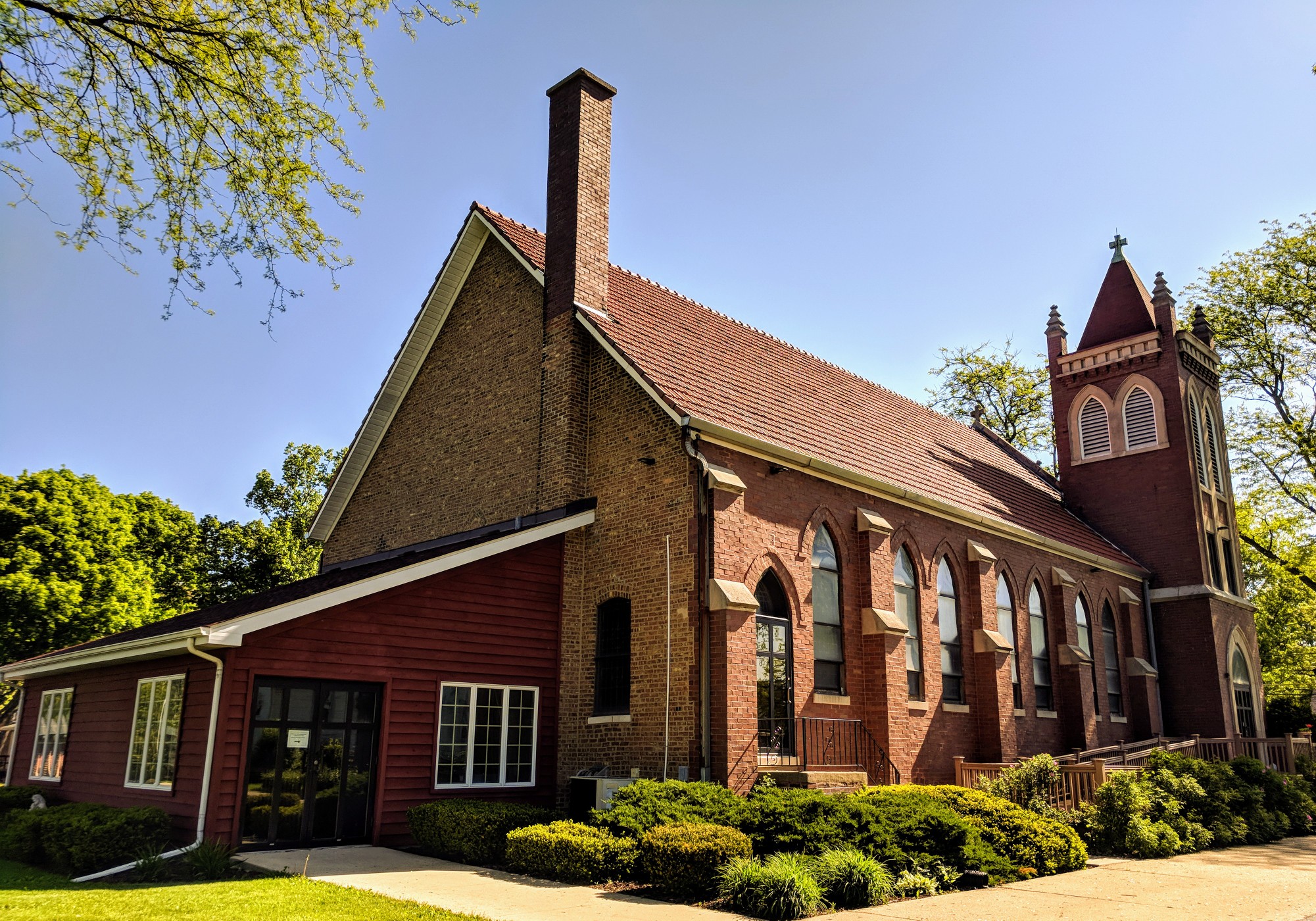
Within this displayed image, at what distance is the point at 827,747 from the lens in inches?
619

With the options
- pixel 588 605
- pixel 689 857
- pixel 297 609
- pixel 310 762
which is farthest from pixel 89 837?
pixel 588 605

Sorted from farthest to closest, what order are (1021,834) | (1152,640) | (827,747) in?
(1152,640) < (827,747) < (1021,834)

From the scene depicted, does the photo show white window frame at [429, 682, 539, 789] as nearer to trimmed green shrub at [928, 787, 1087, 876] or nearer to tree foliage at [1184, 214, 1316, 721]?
trimmed green shrub at [928, 787, 1087, 876]

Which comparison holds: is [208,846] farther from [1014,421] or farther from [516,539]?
[1014,421]

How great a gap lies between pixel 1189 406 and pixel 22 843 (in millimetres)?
29876

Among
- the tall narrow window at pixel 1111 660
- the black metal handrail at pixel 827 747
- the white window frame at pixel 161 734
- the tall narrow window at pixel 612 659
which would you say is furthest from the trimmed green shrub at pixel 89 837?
the tall narrow window at pixel 1111 660

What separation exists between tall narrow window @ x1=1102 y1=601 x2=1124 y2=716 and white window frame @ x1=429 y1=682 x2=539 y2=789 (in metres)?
16.4

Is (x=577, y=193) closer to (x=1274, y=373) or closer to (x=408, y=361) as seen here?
(x=408, y=361)

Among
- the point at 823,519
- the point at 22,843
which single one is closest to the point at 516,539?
the point at 823,519

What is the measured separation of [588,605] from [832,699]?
437cm

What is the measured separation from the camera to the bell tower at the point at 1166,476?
2686 cm

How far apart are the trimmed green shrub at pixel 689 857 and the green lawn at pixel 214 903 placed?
2411mm

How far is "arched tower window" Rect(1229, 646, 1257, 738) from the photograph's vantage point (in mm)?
27625

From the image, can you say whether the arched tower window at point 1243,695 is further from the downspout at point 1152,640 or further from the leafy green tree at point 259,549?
the leafy green tree at point 259,549
